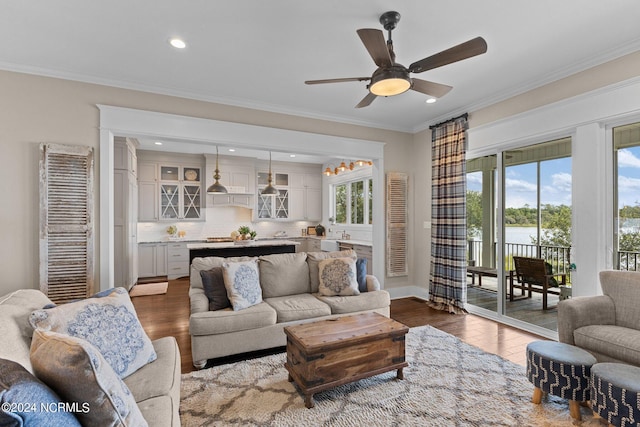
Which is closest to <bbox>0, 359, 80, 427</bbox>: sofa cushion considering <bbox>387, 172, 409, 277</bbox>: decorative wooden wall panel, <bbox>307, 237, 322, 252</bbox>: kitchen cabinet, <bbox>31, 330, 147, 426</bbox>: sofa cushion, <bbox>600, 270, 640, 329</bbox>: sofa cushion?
<bbox>31, 330, 147, 426</bbox>: sofa cushion

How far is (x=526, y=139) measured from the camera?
3.66m

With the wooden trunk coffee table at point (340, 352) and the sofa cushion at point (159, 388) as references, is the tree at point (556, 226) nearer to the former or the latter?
the wooden trunk coffee table at point (340, 352)

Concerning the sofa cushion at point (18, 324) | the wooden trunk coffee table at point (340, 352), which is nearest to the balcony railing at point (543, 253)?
the wooden trunk coffee table at point (340, 352)

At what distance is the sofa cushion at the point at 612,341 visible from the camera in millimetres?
2133

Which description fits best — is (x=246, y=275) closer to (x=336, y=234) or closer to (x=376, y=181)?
(x=376, y=181)

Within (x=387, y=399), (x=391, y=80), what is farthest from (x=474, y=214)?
(x=387, y=399)

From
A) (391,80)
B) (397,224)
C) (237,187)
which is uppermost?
(391,80)

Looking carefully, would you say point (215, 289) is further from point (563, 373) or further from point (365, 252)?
point (365, 252)

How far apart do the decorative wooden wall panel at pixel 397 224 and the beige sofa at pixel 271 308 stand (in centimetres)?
144

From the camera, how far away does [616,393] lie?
5.82ft

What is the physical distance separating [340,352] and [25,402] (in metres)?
1.80

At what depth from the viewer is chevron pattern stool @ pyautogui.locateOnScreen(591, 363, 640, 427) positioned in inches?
67.6

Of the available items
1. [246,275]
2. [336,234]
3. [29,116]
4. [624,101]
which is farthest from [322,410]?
[336,234]

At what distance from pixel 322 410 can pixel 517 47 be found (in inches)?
136
